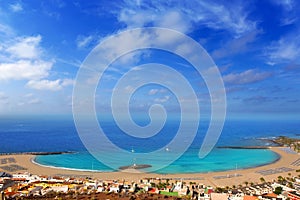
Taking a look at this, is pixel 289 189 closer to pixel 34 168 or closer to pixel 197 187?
pixel 197 187

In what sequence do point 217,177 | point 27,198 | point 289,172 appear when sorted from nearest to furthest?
point 27,198 → point 217,177 → point 289,172

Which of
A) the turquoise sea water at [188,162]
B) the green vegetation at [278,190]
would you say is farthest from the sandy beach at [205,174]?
the green vegetation at [278,190]

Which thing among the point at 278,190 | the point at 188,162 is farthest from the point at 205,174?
the point at 278,190

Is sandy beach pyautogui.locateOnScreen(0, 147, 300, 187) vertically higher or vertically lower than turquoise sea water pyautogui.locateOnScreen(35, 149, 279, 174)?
lower

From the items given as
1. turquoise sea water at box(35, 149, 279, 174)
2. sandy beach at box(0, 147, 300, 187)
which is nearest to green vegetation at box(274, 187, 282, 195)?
sandy beach at box(0, 147, 300, 187)

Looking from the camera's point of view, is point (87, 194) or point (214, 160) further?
point (214, 160)

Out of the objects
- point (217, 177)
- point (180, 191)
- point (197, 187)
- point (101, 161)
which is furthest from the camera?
point (101, 161)

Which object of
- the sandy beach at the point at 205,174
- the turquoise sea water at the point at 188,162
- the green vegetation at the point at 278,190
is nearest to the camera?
the green vegetation at the point at 278,190

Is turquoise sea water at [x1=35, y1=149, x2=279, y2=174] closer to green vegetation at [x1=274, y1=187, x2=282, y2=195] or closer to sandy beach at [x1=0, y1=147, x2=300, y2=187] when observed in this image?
sandy beach at [x1=0, y1=147, x2=300, y2=187]

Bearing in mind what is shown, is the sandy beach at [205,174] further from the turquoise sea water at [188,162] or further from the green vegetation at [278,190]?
the green vegetation at [278,190]

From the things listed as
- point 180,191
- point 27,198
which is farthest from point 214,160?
point 27,198

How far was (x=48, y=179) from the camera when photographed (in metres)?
13.1

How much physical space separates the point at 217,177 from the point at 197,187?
3.18 metres

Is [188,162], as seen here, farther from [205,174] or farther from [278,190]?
[278,190]
